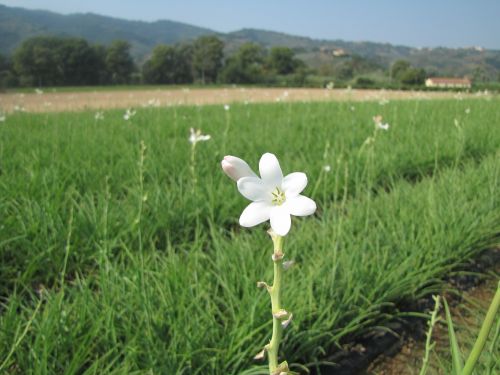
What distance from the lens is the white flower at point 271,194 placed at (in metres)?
0.65

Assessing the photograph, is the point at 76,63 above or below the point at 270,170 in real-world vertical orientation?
above

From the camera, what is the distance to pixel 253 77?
71.8 m

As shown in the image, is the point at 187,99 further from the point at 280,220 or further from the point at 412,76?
the point at 280,220

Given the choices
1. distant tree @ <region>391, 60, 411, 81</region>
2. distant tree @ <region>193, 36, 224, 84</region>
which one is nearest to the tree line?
distant tree @ <region>193, 36, 224, 84</region>

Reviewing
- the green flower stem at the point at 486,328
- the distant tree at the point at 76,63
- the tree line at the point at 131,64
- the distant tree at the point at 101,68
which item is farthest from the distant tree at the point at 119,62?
the green flower stem at the point at 486,328

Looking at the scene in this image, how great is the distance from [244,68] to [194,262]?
249ft

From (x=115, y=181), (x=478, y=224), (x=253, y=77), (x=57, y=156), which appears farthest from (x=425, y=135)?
(x=253, y=77)

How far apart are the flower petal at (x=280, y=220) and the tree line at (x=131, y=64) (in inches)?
2481

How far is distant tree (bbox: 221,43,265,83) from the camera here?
71938 millimetres

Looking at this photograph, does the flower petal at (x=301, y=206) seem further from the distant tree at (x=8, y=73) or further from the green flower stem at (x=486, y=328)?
the distant tree at (x=8, y=73)

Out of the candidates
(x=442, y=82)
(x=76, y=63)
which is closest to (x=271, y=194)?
(x=442, y=82)

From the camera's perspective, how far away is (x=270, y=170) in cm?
69

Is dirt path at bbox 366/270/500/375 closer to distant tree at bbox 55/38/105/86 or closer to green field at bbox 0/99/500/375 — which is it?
green field at bbox 0/99/500/375

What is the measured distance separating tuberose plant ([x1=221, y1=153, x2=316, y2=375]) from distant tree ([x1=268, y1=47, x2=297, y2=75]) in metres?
77.2
